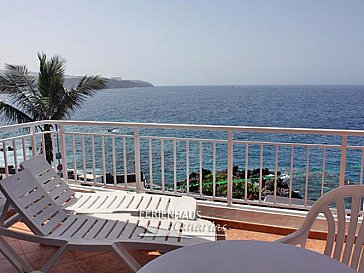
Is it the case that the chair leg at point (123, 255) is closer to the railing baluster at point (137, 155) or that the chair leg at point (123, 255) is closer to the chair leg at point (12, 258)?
the chair leg at point (12, 258)

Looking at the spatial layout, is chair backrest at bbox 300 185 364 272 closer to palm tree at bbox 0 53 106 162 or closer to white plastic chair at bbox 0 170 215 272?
white plastic chair at bbox 0 170 215 272

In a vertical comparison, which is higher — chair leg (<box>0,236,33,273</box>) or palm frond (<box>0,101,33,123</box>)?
palm frond (<box>0,101,33,123</box>)

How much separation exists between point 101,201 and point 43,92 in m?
8.22

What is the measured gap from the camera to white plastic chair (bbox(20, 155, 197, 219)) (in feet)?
8.83

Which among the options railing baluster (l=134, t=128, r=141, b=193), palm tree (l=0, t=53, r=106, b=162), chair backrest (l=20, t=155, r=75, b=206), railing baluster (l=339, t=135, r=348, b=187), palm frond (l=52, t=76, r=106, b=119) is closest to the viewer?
chair backrest (l=20, t=155, r=75, b=206)

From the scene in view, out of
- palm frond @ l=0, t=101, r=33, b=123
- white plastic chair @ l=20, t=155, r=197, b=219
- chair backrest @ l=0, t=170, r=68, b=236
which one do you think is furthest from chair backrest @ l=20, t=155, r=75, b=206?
palm frond @ l=0, t=101, r=33, b=123

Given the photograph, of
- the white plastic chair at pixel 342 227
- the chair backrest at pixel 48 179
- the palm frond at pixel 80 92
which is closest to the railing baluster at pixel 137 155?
the chair backrest at pixel 48 179

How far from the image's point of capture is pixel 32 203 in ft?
7.98

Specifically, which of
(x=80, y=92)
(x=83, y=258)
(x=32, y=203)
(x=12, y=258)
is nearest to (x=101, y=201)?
(x=83, y=258)

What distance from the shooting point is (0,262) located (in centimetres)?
272

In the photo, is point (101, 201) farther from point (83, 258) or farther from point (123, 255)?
point (123, 255)

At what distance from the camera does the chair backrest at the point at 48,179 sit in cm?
278

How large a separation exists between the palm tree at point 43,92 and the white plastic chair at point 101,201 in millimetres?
7087

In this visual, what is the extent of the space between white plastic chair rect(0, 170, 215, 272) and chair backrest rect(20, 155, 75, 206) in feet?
0.60
